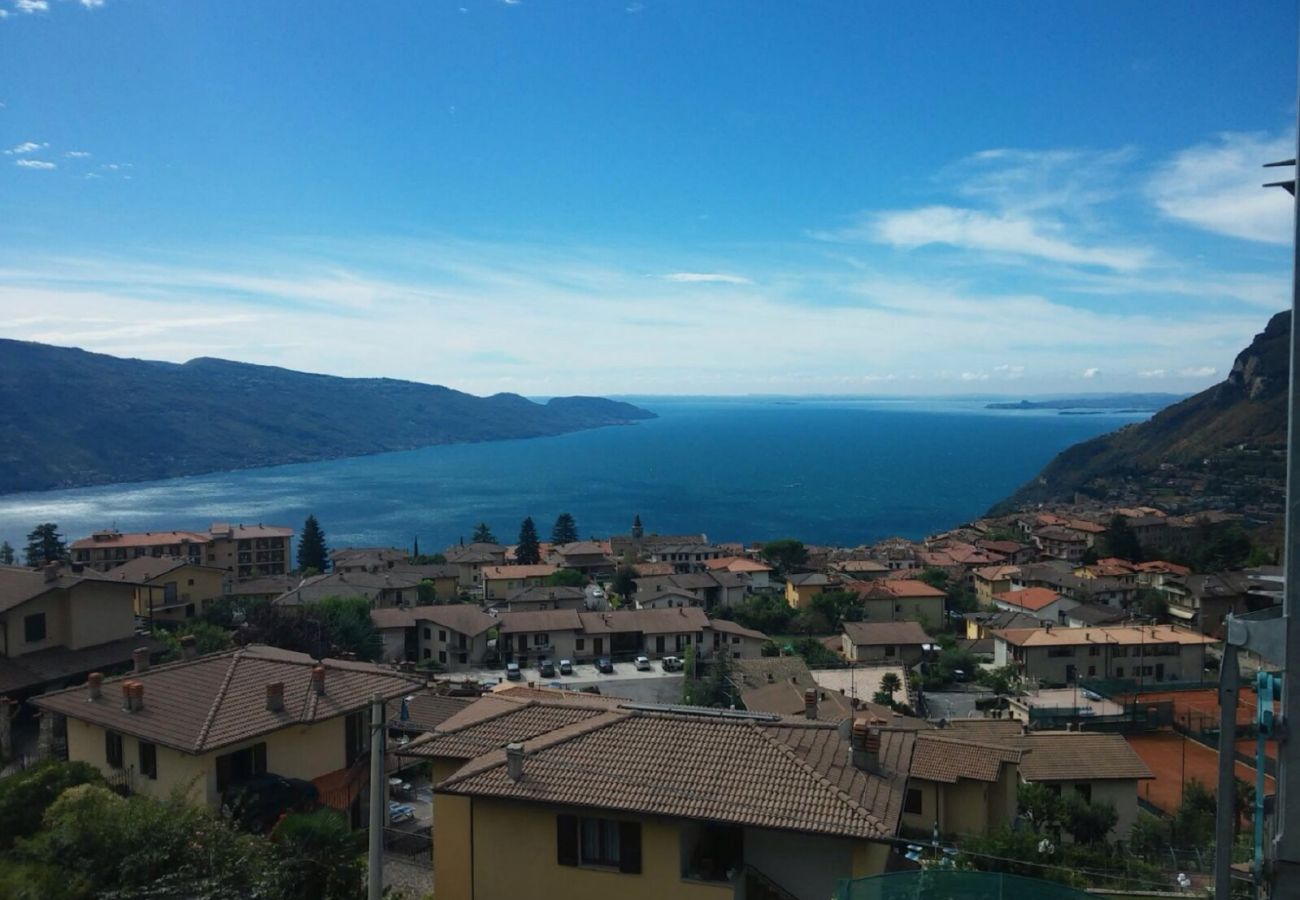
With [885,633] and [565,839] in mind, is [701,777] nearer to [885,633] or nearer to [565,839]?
[565,839]

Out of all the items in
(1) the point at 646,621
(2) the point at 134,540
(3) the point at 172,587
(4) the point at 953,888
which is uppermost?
(4) the point at 953,888

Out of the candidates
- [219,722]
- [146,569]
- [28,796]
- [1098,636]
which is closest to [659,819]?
[219,722]

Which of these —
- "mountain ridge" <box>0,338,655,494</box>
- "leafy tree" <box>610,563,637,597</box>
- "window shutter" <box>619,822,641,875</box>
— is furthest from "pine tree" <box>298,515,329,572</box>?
"mountain ridge" <box>0,338,655,494</box>

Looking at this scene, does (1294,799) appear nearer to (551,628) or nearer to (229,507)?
(551,628)

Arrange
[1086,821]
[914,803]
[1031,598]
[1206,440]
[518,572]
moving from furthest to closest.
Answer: [1206,440]
[518,572]
[1031,598]
[1086,821]
[914,803]

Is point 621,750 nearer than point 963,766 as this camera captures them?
Yes

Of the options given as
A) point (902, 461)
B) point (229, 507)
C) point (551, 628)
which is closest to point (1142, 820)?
point (551, 628)

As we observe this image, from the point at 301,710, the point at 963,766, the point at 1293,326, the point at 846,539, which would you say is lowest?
the point at 846,539

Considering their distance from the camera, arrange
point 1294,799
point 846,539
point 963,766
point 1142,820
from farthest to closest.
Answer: point 846,539, point 1142,820, point 963,766, point 1294,799
